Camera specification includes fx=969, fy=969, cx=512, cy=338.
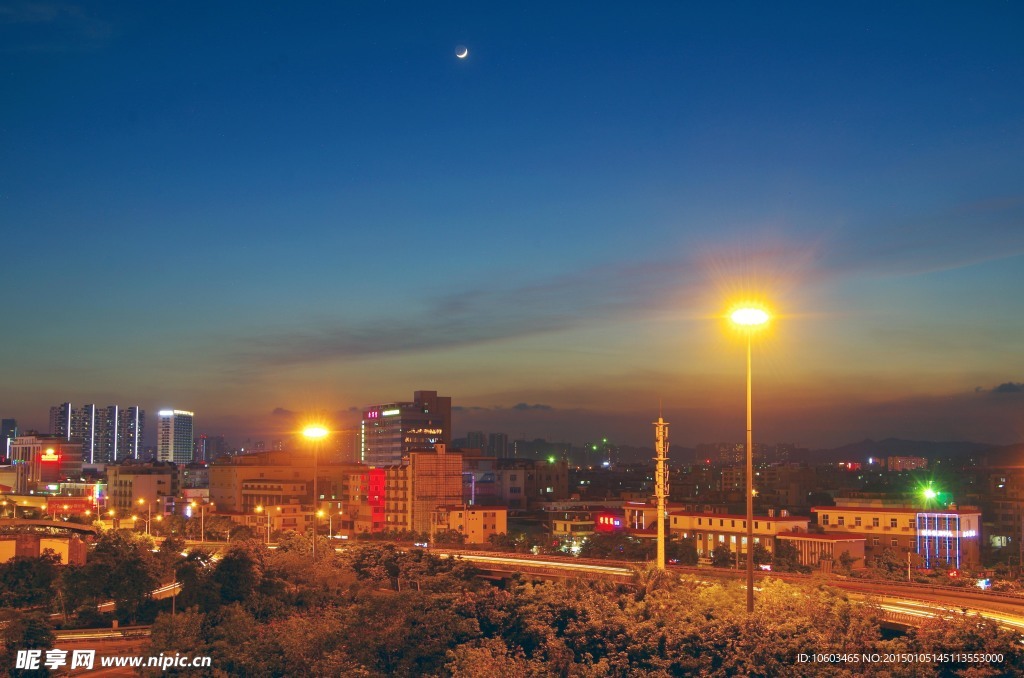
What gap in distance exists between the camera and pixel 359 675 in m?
22.0

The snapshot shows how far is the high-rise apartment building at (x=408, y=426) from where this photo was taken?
405 feet

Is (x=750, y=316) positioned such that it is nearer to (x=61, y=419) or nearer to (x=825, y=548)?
(x=825, y=548)

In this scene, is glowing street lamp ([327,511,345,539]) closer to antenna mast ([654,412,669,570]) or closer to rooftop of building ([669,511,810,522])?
rooftop of building ([669,511,810,522])

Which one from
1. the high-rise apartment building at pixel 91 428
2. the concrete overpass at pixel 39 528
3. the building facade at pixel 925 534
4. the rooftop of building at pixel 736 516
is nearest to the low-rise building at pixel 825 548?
the building facade at pixel 925 534

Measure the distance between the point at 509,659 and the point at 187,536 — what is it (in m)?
43.2

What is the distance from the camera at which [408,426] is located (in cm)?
12475

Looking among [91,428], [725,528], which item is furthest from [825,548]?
[91,428]

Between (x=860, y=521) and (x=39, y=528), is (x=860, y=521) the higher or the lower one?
the higher one

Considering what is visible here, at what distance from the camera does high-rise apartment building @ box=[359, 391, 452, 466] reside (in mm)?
123312

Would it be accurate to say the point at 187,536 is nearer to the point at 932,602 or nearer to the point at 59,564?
the point at 59,564

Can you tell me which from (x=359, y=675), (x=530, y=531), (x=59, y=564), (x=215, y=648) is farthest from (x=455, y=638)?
(x=530, y=531)

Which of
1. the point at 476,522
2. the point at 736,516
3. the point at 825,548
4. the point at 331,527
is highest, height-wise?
the point at 736,516

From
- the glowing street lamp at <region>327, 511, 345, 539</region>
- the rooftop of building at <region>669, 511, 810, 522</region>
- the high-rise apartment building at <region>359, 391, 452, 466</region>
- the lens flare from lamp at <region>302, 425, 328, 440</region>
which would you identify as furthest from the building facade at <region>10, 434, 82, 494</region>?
the lens flare from lamp at <region>302, 425, 328, 440</region>

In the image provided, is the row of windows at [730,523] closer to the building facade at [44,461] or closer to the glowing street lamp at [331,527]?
the glowing street lamp at [331,527]
